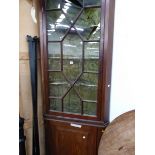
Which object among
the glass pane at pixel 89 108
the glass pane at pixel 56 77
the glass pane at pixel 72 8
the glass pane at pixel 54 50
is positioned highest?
the glass pane at pixel 72 8

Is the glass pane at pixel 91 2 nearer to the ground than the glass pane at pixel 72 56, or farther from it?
farther from it

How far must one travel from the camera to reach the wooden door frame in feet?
5.38

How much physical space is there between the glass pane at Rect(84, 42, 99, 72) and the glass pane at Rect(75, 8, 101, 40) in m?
0.07

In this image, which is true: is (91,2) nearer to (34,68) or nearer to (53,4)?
(53,4)

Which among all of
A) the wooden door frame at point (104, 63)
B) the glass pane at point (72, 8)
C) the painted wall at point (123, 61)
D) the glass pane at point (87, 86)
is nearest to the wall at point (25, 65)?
the wooden door frame at point (104, 63)

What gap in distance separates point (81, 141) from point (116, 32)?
1123mm

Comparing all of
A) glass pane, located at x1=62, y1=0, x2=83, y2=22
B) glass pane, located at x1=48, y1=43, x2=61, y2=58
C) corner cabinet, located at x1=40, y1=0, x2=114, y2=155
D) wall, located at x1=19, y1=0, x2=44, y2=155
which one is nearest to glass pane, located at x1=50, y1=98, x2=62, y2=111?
corner cabinet, located at x1=40, y1=0, x2=114, y2=155

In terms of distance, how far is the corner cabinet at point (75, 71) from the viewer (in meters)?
1.70

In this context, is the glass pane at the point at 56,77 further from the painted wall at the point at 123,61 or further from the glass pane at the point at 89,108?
the painted wall at the point at 123,61

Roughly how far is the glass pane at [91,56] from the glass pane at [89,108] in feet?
1.09

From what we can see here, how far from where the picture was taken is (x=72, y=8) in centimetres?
175
